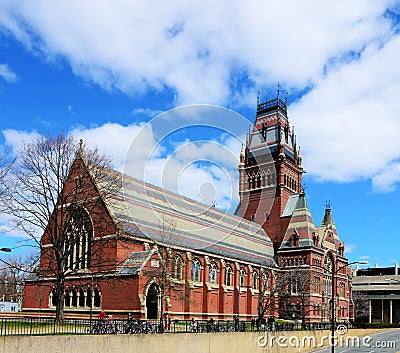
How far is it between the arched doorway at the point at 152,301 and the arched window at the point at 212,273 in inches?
559

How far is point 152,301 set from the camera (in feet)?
167

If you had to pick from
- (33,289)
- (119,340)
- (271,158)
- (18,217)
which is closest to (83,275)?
(33,289)

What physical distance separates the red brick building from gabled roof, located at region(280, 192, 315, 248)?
0.69 feet

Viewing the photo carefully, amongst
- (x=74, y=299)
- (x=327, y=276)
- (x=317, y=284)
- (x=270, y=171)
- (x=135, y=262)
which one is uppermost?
(x=270, y=171)

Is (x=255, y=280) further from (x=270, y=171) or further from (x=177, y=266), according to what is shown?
(x=270, y=171)

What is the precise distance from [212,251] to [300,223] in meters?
26.3

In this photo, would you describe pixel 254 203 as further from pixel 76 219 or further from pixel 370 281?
pixel 370 281

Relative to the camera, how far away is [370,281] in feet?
486

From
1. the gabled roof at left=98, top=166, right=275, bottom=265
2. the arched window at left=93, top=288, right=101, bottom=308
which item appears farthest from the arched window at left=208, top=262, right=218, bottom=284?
the arched window at left=93, top=288, right=101, bottom=308

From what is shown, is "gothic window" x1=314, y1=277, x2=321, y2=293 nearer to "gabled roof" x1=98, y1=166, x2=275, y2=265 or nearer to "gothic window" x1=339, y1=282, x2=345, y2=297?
"gabled roof" x1=98, y1=166, x2=275, y2=265

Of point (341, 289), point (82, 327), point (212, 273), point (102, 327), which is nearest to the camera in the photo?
point (102, 327)

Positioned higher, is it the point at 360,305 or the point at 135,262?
the point at 135,262

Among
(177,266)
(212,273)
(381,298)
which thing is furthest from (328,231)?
(381,298)

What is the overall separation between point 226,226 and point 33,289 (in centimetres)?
3523
